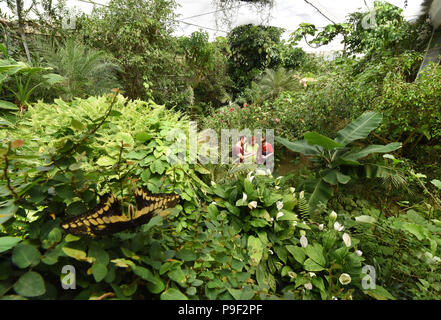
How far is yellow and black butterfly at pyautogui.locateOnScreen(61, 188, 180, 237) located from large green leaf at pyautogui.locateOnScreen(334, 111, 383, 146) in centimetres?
263

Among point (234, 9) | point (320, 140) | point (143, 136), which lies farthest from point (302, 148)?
point (234, 9)

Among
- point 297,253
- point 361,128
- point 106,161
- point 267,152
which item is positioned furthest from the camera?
point 267,152

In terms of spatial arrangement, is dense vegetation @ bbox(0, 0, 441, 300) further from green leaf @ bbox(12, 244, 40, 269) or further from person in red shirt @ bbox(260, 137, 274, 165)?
person in red shirt @ bbox(260, 137, 274, 165)

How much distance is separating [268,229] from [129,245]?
137cm

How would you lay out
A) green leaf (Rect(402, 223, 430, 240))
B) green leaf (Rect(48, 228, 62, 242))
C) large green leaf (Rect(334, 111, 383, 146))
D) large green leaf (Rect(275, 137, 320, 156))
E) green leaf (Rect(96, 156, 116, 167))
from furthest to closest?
large green leaf (Rect(275, 137, 320, 156)), large green leaf (Rect(334, 111, 383, 146)), green leaf (Rect(402, 223, 430, 240)), green leaf (Rect(96, 156, 116, 167)), green leaf (Rect(48, 228, 62, 242))

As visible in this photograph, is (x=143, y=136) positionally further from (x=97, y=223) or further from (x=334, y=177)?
(x=334, y=177)

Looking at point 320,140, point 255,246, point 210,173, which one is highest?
point 320,140

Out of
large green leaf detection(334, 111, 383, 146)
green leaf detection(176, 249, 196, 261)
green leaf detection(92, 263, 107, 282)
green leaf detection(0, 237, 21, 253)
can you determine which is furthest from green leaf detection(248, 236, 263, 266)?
large green leaf detection(334, 111, 383, 146)

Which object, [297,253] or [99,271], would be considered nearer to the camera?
[99,271]

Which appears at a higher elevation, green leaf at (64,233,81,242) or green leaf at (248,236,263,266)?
green leaf at (64,233,81,242)

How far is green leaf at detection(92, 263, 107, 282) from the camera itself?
18.7 inches

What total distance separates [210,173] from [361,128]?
6.53 feet

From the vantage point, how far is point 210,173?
6.89ft
